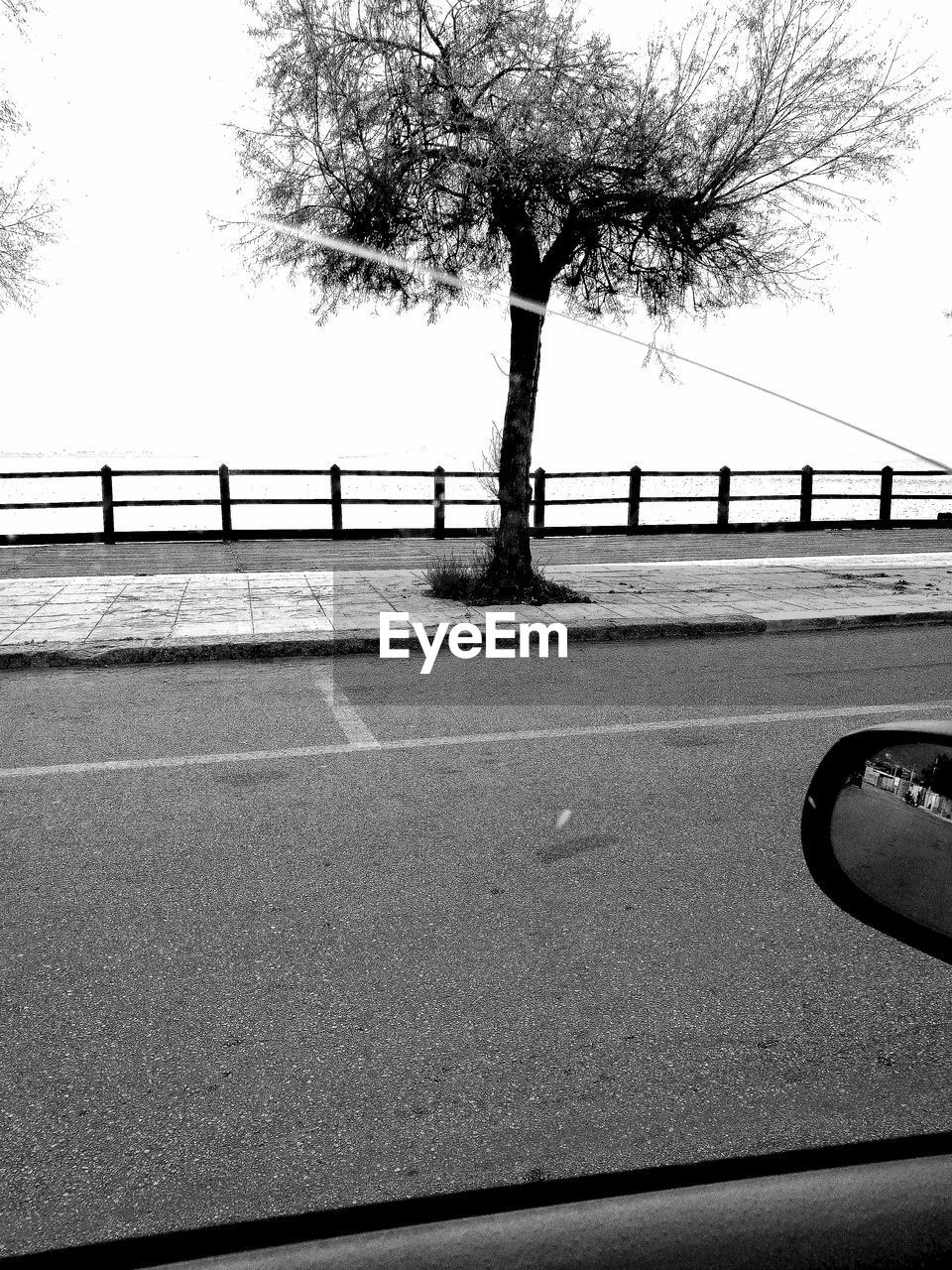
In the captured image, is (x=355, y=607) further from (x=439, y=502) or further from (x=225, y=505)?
(x=225, y=505)

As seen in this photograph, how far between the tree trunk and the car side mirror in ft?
32.0

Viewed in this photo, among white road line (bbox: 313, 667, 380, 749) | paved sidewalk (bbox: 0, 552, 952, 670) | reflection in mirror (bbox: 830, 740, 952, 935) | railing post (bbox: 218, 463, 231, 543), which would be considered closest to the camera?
reflection in mirror (bbox: 830, 740, 952, 935)

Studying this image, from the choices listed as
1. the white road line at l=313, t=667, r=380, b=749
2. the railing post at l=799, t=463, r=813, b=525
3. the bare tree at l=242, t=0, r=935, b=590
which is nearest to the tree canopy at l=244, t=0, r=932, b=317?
the bare tree at l=242, t=0, r=935, b=590

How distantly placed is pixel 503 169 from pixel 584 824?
7.40 meters

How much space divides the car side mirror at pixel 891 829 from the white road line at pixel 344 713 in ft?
13.4

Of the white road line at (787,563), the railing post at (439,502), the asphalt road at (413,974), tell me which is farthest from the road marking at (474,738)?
the railing post at (439,502)

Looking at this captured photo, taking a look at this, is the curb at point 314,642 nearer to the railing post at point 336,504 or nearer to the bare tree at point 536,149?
the bare tree at point 536,149

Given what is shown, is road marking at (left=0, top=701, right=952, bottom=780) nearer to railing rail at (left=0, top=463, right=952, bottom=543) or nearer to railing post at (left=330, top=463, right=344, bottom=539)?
railing rail at (left=0, top=463, right=952, bottom=543)

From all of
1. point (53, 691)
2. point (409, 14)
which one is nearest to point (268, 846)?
point (53, 691)

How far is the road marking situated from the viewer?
5.27 meters

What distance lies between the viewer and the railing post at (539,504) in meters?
19.9

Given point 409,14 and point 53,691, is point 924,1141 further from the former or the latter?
point 409,14

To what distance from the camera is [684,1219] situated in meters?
1.18

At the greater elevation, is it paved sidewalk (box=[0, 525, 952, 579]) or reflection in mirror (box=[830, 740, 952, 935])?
reflection in mirror (box=[830, 740, 952, 935])
